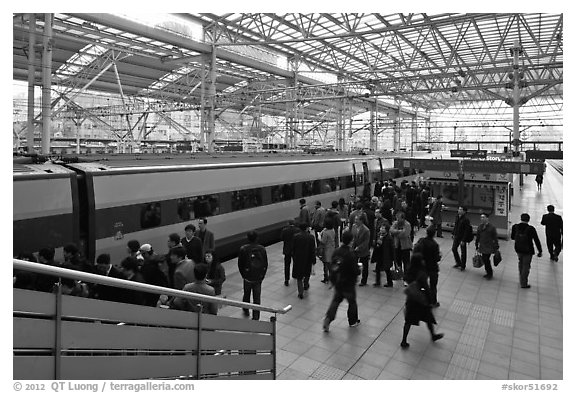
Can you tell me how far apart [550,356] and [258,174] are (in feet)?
27.6

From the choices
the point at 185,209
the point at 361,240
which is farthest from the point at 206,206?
the point at 361,240

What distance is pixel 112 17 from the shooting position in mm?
16438

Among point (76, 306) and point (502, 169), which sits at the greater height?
point (502, 169)

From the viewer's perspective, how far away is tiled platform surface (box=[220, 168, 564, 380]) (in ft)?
17.0

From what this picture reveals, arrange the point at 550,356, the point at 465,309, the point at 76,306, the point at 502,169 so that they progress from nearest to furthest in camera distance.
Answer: the point at 76,306 → the point at 550,356 → the point at 465,309 → the point at 502,169

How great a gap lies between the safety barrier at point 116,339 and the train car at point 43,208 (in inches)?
164

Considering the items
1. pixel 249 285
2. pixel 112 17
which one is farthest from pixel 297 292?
pixel 112 17

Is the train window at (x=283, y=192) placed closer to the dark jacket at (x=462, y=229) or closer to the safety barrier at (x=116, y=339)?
the dark jacket at (x=462, y=229)

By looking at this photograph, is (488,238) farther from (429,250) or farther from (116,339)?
(116,339)

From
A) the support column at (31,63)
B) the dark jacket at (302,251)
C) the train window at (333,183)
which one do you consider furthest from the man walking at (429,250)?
the support column at (31,63)

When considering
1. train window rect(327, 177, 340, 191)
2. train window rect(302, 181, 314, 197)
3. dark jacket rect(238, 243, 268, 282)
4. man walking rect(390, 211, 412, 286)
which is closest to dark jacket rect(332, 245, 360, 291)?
dark jacket rect(238, 243, 268, 282)

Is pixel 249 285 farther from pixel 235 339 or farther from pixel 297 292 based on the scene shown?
pixel 235 339

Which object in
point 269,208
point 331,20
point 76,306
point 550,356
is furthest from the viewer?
point 331,20

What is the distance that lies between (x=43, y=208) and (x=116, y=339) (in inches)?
186
